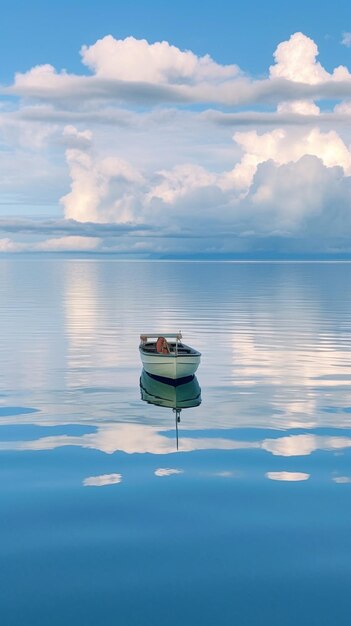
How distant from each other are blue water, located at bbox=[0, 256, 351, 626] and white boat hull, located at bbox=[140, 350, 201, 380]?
1931 millimetres

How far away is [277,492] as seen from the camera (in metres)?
25.6

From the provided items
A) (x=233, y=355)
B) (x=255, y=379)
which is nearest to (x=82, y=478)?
(x=255, y=379)

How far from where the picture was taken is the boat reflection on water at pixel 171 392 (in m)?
42.7

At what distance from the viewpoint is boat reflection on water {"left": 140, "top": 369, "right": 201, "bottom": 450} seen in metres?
42.7

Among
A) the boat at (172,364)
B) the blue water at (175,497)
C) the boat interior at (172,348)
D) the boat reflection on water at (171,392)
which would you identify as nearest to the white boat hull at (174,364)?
the boat at (172,364)

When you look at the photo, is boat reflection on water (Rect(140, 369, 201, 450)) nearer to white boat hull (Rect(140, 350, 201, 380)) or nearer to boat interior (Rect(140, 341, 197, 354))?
white boat hull (Rect(140, 350, 201, 380))

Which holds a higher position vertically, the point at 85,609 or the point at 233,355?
the point at 233,355

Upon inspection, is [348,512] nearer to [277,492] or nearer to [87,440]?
[277,492]

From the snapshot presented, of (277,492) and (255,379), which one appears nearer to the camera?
(277,492)

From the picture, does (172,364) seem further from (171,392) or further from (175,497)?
(175,497)

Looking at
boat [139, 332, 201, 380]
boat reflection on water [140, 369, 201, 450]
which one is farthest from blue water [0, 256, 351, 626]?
boat [139, 332, 201, 380]

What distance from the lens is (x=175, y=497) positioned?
2502 cm

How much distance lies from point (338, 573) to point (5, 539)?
9.72 metres

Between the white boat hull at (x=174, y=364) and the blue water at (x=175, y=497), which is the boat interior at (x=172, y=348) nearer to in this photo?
the blue water at (x=175, y=497)
